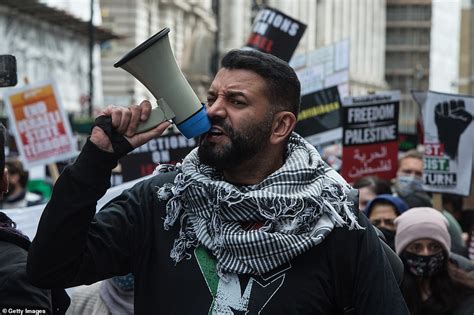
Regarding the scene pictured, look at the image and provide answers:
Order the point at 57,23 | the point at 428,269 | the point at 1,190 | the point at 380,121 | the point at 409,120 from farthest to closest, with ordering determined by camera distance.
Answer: the point at 409,120
the point at 57,23
the point at 380,121
the point at 428,269
the point at 1,190

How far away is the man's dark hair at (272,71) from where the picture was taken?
3.14 meters

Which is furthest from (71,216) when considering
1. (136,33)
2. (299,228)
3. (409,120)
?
(409,120)

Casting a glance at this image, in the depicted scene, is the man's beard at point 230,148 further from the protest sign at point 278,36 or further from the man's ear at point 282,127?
the protest sign at point 278,36

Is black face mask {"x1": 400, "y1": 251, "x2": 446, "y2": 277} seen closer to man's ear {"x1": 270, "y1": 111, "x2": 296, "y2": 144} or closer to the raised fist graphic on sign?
man's ear {"x1": 270, "y1": 111, "x2": 296, "y2": 144}

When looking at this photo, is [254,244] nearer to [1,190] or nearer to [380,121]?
[1,190]

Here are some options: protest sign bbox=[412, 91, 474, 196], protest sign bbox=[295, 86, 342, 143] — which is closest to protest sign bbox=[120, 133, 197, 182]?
protest sign bbox=[412, 91, 474, 196]

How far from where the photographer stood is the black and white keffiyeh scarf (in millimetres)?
2965

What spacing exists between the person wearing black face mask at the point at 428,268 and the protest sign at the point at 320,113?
5.33 metres

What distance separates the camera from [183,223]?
3.14m

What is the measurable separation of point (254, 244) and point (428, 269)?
2.69m

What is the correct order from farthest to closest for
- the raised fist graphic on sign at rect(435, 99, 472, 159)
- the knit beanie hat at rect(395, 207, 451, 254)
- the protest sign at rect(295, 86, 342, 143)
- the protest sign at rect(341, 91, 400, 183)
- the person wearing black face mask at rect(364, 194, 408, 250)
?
the protest sign at rect(295, 86, 342, 143) < the protest sign at rect(341, 91, 400, 183) < the raised fist graphic on sign at rect(435, 99, 472, 159) < the person wearing black face mask at rect(364, 194, 408, 250) < the knit beanie hat at rect(395, 207, 451, 254)

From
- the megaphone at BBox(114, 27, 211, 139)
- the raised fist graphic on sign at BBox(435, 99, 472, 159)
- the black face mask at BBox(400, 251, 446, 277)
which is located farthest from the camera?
the raised fist graphic on sign at BBox(435, 99, 472, 159)

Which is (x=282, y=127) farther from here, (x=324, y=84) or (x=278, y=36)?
(x=324, y=84)

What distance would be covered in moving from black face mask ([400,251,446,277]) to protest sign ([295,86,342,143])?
18.0 feet
